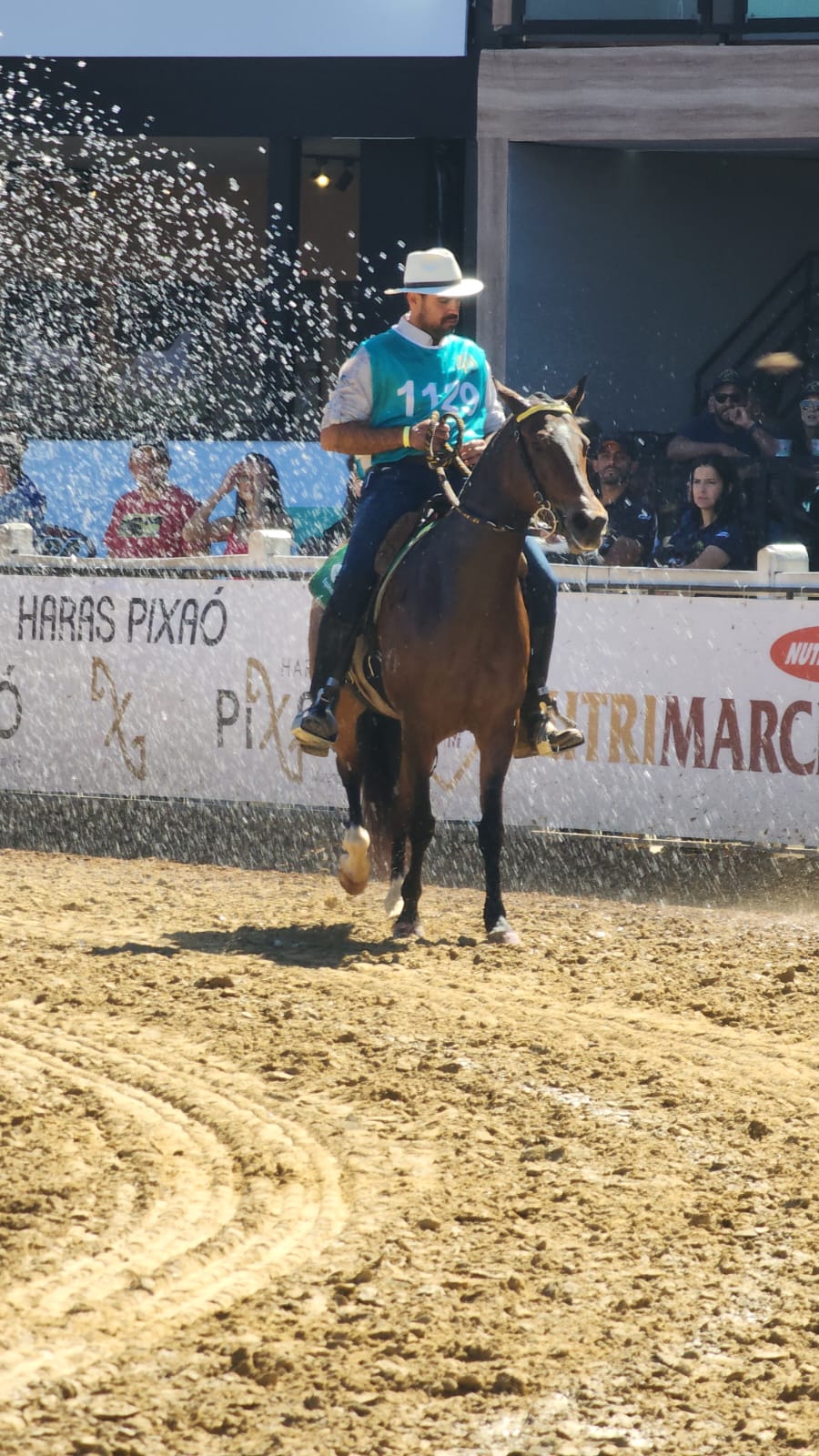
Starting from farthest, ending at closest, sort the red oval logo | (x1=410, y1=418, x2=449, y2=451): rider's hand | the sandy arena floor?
1. the red oval logo
2. (x1=410, y1=418, x2=449, y2=451): rider's hand
3. the sandy arena floor

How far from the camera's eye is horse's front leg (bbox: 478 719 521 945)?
8.10 meters

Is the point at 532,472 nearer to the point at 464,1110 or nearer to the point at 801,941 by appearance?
the point at 801,941

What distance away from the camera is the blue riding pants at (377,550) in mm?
8234

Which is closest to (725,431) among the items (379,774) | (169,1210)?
(379,774)

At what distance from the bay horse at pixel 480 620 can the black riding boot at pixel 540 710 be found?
0.15 meters

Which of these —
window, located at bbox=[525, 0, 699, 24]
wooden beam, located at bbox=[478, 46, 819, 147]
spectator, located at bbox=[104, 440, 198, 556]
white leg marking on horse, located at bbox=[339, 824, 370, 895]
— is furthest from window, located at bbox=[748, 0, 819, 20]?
white leg marking on horse, located at bbox=[339, 824, 370, 895]

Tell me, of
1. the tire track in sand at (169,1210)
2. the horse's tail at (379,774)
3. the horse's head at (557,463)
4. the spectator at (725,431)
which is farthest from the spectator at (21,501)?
the tire track in sand at (169,1210)

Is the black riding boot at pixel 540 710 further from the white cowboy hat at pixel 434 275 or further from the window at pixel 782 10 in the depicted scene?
the window at pixel 782 10

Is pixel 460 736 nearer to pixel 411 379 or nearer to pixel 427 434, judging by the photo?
pixel 411 379

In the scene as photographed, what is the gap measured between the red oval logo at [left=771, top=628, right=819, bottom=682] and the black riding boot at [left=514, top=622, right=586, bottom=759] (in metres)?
1.98

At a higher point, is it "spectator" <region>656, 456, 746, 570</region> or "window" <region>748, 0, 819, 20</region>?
"window" <region>748, 0, 819, 20</region>

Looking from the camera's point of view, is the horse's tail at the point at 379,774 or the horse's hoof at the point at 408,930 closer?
the horse's hoof at the point at 408,930

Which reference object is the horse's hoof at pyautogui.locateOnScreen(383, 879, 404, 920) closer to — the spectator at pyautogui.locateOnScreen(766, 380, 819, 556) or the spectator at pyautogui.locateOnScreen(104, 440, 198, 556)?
the spectator at pyautogui.locateOnScreen(104, 440, 198, 556)

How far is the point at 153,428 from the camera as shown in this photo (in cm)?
1709
